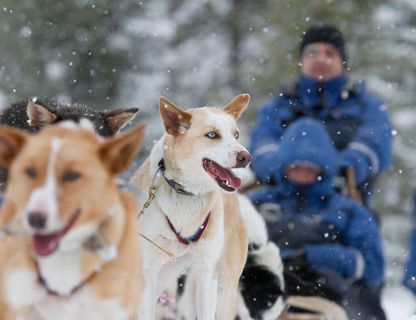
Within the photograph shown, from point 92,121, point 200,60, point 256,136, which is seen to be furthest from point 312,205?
point 200,60

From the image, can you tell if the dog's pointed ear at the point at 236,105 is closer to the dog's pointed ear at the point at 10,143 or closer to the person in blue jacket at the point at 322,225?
the person in blue jacket at the point at 322,225

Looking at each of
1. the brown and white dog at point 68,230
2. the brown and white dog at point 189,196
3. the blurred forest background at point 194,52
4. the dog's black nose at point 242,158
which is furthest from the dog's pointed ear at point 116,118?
the blurred forest background at point 194,52

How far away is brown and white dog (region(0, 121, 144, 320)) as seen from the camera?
285cm

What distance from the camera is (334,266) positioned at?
709 cm

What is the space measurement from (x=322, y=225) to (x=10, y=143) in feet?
15.4

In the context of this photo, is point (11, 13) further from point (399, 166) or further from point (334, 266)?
point (334, 266)

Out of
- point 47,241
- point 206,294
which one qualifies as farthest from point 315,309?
point 47,241

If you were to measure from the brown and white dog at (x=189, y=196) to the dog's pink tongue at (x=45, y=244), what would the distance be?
1995mm

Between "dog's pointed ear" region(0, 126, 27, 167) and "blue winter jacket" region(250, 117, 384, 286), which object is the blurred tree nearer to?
"blue winter jacket" region(250, 117, 384, 286)

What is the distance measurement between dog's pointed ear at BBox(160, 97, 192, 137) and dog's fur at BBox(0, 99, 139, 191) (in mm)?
418

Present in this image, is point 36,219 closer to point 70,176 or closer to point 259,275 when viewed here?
point 70,176

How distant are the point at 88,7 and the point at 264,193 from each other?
13.6 m

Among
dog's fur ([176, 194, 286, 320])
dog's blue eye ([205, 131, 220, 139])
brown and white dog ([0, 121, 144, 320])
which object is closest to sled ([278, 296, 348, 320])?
dog's fur ([176, 194, 286, 320])

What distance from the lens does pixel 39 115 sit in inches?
193
